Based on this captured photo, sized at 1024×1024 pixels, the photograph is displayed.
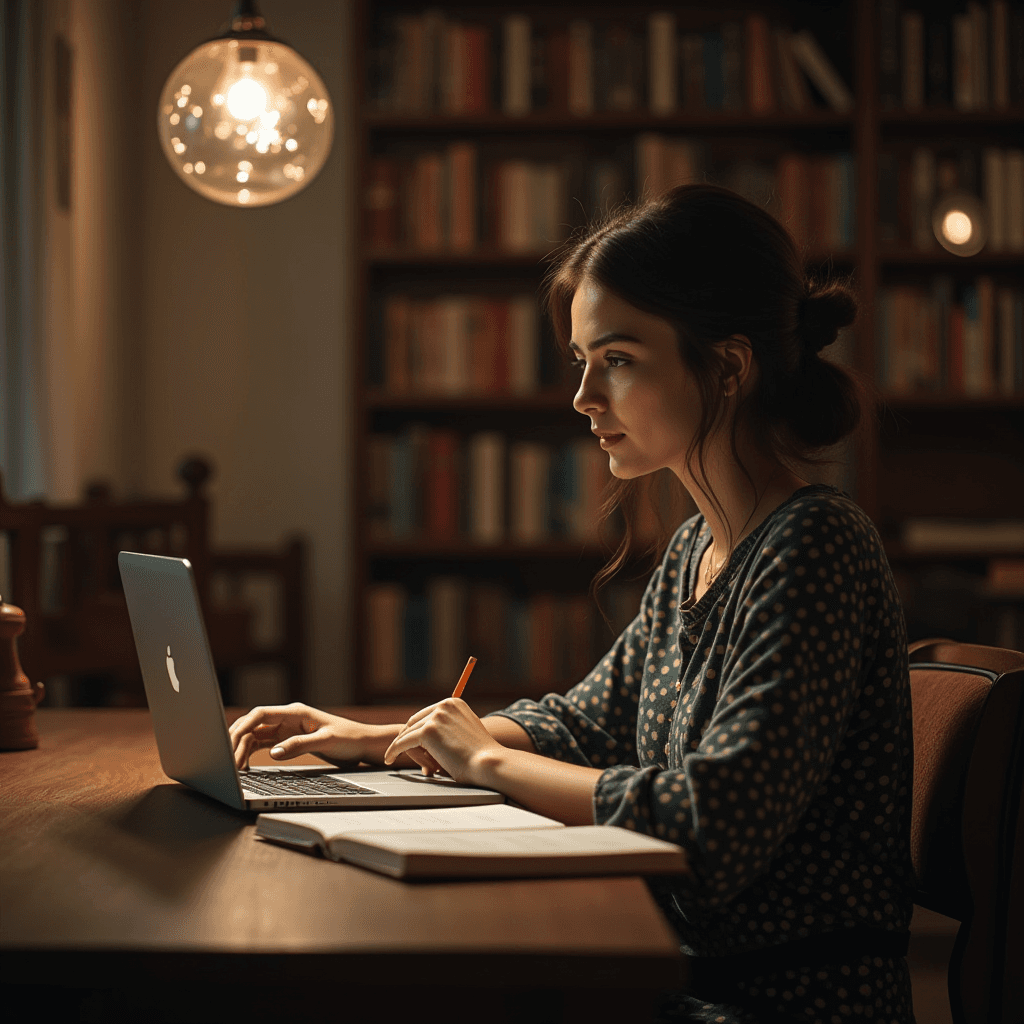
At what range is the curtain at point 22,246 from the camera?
2641 millimetres

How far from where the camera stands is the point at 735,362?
113 centimetres

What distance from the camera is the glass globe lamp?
5.70ft

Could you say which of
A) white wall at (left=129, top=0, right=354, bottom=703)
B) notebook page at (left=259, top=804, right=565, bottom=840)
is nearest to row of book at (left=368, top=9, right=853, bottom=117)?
white wall at (left=129, top=0, right=354, bottom=703)

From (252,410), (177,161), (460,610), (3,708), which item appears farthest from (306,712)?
(252,410)

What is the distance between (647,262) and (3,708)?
0.82 metres

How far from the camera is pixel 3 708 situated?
4.12ft

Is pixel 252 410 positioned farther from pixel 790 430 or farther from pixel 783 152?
pixel 790 430

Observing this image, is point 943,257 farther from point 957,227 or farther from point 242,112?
point 242,112

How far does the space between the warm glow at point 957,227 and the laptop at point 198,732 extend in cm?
249

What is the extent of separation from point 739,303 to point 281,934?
2.33 ft

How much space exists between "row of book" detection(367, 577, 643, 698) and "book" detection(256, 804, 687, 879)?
220 cm

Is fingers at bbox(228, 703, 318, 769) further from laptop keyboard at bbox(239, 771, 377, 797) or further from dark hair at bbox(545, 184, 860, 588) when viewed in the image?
dark hair at bbox(545, 184, 860, 588)

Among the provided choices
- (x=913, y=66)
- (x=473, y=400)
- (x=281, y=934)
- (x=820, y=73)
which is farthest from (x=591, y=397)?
(x=913, y=66)

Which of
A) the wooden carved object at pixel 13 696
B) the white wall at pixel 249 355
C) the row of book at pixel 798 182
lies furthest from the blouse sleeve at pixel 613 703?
the white wall at pixel 249 355
